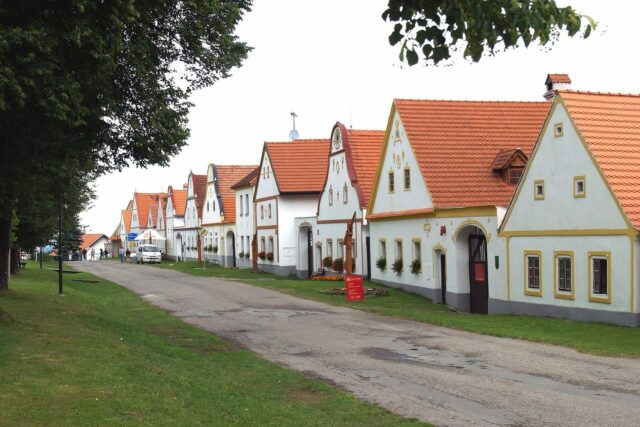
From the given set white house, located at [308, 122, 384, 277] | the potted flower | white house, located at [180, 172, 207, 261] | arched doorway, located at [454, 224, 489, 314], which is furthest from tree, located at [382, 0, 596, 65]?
white house, located at [180, 172, 207, 261]

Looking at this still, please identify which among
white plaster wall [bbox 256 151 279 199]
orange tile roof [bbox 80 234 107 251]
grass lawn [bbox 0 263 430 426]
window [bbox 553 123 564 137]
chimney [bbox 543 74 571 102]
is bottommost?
grass lawn [bbox 0 263 430 426]

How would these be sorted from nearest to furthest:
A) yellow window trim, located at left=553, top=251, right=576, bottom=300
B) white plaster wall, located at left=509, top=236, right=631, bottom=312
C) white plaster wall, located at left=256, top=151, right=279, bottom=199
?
white plaster wall, located at left=509, top=236, right=631, bottom=312 → yellow window trim, located at left=553, top=251, right=576, bottom=300 → white plaster wall, located at left=256, top=151, right=279, bottom=199

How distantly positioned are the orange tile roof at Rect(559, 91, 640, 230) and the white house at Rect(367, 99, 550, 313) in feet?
15.5

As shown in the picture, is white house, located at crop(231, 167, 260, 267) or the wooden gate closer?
the wooden gate

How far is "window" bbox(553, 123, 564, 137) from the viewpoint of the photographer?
22.5 meters

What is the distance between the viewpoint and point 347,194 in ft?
135

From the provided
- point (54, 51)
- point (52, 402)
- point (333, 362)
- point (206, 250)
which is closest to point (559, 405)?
point (333, 362)

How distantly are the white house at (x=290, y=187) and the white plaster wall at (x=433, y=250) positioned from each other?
12279mm

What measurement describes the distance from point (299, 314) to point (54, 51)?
13.0 meters

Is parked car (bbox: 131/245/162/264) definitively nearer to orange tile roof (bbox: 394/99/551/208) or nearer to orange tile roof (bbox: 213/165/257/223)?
orange tile roof (bbox: 213/165/257/223)

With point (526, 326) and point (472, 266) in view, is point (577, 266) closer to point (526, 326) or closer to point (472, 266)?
point (526, 326)

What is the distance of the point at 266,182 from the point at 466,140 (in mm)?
21621

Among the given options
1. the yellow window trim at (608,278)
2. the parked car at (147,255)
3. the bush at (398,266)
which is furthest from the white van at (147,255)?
the yellow window trim at (608,278)

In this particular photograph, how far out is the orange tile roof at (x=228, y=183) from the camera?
217 ft
